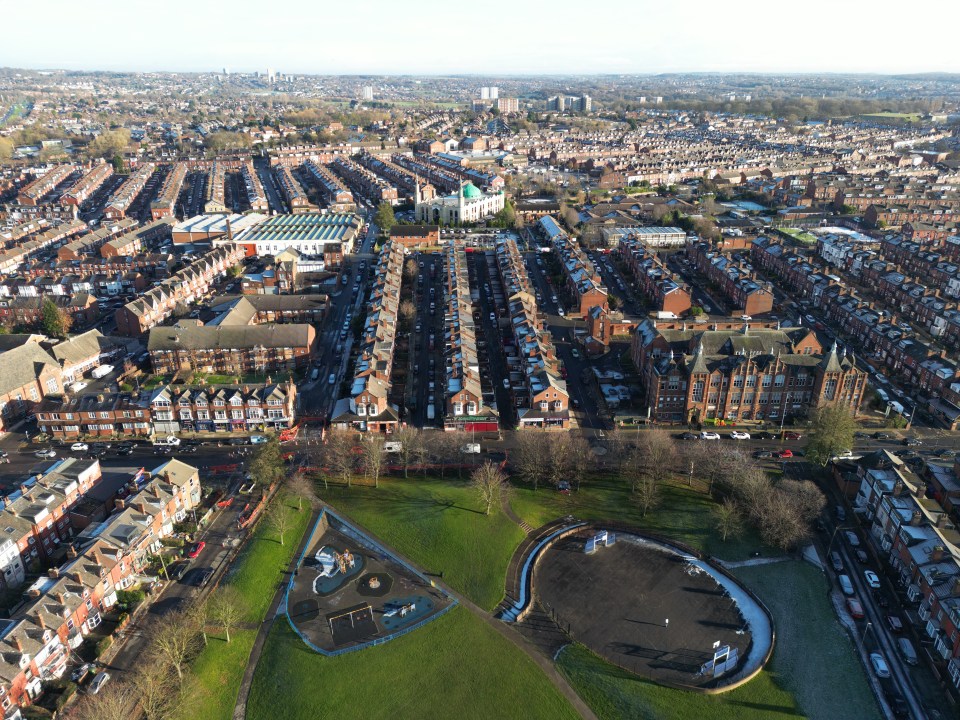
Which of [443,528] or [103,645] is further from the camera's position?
[443,528]

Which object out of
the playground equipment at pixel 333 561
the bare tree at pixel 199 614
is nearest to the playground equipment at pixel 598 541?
the playground equipment at pixel 333 561

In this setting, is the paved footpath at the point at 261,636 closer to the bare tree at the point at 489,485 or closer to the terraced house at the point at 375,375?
the bare tree at the point at 489,485

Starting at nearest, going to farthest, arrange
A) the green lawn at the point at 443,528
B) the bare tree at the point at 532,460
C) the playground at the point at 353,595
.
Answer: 1. the playground at the point at 353,595
2. the green lawn at the point at 443,528
3. the bare tree at the point at 532,460

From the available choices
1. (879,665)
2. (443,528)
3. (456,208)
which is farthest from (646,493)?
(456,208)

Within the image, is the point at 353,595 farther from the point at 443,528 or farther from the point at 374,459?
the point at 374,459

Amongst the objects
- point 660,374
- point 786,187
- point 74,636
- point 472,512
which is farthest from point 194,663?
point 786,187

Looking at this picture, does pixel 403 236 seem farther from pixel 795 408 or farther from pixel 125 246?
pixel 795 408
